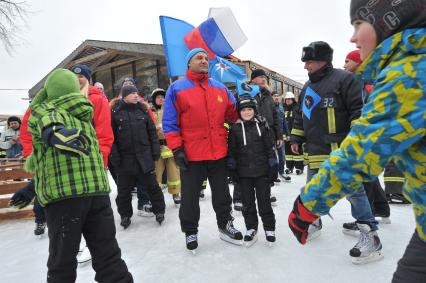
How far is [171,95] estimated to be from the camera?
2943 millimetres

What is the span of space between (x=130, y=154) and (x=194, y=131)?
127 cm

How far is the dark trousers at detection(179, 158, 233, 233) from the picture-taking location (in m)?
2.99

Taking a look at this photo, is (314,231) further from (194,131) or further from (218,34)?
(218,34)

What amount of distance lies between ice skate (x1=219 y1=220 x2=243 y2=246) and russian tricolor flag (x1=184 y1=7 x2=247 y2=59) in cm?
353

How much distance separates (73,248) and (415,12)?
1974 mm

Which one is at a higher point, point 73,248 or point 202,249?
point 73,248

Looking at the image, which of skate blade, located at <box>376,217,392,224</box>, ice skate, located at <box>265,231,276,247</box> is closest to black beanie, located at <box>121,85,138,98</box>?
ice skate, located at <box>265,231,276,247</box>

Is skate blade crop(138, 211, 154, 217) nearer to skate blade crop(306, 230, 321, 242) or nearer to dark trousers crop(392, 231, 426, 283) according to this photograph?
skate blade crop(306, 230, 321, 242)

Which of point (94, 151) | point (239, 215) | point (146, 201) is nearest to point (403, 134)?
point (94, 151)

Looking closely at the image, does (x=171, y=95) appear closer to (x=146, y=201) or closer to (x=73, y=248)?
(x=73, y=248)

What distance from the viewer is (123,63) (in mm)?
12008

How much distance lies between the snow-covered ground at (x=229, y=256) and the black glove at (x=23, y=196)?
1032mm

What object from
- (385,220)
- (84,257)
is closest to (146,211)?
(84,257)

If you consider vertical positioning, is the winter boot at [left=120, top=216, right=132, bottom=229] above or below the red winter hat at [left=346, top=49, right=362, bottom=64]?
below
